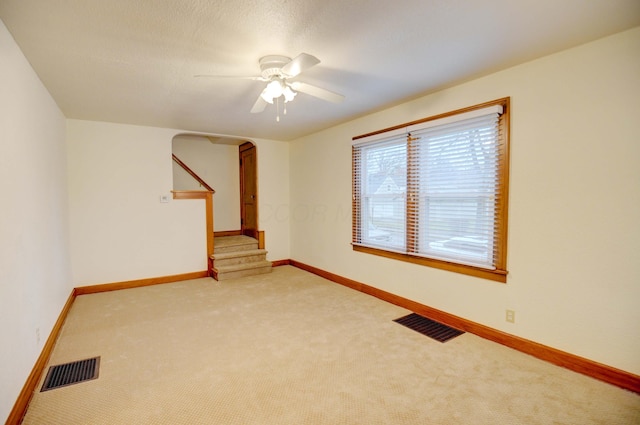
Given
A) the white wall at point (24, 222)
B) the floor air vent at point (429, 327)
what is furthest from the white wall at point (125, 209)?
the floor air vent at point (429, 327)

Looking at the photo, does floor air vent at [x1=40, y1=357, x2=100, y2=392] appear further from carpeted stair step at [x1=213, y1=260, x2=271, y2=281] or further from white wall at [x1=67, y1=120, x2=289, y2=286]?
carpeted stair step at [x1=213, y1=260, x2=271, y2=281]

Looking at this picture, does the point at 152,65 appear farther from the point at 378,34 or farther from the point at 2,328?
the point at 2,328

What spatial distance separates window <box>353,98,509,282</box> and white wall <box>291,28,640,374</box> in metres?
0.12

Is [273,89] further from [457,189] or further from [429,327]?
[429,327]

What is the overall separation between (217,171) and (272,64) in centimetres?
443

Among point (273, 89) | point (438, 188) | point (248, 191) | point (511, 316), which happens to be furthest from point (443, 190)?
point (248, 191)

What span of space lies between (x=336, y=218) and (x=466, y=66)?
109 inches

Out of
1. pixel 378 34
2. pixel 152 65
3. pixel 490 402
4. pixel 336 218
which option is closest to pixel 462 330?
pixel 490 402

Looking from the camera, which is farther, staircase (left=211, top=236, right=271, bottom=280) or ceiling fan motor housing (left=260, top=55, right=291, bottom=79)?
staircase (left=211, top=236, right=271, bottom=280)

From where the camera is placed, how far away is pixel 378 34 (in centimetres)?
205

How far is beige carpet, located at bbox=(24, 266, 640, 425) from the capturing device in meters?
1.85

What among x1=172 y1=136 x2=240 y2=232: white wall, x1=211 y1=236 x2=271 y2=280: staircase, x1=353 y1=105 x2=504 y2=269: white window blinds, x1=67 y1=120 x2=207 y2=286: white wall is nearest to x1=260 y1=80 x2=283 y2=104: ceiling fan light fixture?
x1=353 y1=105 x2=504 y2=269: white window blinds

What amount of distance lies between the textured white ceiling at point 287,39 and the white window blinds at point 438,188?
0.52 metres

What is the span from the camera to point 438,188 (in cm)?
321
